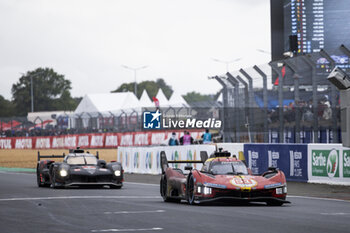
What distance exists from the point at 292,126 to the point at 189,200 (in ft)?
31.7

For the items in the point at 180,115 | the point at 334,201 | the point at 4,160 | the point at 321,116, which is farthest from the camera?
the point at 4,160

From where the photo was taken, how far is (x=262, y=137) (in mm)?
25891

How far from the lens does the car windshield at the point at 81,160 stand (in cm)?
2270

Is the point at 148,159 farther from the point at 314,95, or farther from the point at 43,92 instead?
the point at 43,92

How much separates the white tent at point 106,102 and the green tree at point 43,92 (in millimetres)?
68269

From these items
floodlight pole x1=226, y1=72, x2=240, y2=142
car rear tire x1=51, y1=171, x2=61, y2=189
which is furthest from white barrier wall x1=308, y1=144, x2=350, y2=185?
car rear tire x1=51, y1=171, x2=61, y2=189

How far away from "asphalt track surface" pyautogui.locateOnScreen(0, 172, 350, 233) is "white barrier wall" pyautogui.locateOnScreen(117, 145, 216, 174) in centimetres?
1173

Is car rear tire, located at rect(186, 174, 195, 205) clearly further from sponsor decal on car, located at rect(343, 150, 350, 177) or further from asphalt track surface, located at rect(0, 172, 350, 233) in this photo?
sponsor decal on car, located at rect(343, 150, 350, 177)

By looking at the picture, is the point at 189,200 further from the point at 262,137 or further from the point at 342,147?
the point at 262,137

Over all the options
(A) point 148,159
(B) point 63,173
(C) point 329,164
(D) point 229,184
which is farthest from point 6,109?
(D) point 229,184

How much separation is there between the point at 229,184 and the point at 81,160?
29.4ft

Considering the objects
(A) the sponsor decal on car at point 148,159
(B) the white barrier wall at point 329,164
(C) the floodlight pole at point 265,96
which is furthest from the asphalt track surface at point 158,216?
(A) the sponsor decal on car at point 148,159

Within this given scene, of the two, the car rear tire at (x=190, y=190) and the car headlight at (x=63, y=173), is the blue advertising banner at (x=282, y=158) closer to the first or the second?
the car headlight at (x=63, y=173)

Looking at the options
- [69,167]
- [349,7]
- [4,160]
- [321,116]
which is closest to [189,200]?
[69,167]
